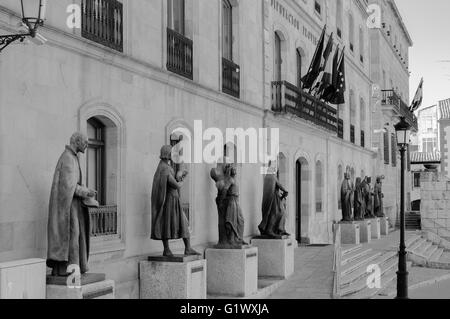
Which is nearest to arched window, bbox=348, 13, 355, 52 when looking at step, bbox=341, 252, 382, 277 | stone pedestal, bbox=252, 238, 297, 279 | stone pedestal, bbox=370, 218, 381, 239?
stone pedestal, bbox=370, 218, 381, 239

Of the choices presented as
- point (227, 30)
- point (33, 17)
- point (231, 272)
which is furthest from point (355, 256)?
point (33, 17)

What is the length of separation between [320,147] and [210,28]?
399 inches

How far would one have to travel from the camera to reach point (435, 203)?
3400cm

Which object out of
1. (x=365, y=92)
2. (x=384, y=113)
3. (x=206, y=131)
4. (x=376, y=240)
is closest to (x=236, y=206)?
(x=206, y=131)

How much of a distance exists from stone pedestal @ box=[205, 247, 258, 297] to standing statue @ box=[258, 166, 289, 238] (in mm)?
2663

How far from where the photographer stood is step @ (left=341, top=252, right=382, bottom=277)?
52.5 ft

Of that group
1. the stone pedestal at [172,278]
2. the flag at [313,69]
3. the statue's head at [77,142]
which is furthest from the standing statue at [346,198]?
the statue's head at [77,142]

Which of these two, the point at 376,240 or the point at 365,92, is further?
the point at 365,92

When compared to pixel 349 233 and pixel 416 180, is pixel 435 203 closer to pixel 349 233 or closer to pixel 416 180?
pixel 349 233

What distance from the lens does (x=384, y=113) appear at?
3647 centimetres

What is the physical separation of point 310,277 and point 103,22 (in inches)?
294

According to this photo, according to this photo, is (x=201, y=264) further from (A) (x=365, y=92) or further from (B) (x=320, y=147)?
(A) (x=365, y=92)
